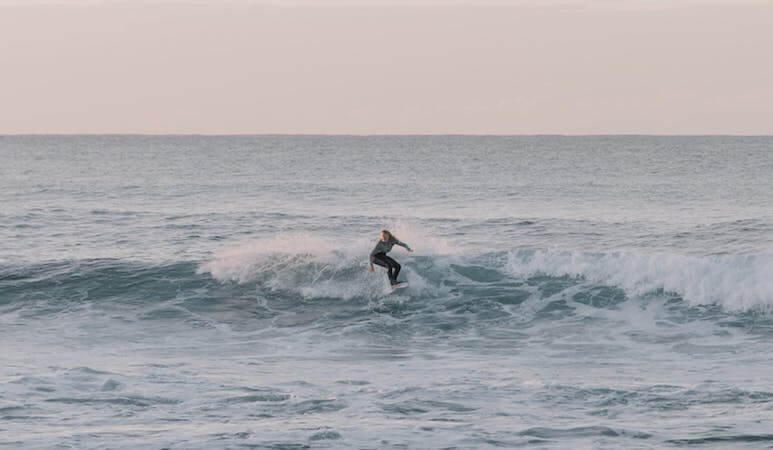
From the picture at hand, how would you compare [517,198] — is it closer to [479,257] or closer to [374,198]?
[374,198]

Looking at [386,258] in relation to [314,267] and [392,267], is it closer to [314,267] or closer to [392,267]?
[392,267]

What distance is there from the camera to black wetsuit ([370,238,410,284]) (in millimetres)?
25234

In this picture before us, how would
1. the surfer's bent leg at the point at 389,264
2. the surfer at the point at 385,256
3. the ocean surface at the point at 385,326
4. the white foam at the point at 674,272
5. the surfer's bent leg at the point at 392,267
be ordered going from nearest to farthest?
the ocean surface at the point at 385,326
the surfer at the point at 385,256
the white foam at the point at 674,272
the surfer's bent leg at the point at 389,264
the surfer's bent leg at the point at 392,267

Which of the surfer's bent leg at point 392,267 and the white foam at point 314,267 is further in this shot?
the white foam at point 314,267

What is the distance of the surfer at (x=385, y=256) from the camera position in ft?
82.0

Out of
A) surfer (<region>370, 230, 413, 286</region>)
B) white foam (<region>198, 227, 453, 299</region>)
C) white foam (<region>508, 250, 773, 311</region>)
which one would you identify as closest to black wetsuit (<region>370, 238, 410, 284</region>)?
surfer (<region>370, 230, 413, 286</region>)

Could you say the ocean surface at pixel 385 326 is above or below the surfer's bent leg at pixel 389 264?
below

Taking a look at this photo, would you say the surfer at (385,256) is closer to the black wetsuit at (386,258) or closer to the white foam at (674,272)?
the black wetsuit at (386,258)

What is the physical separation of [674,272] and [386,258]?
298 inches

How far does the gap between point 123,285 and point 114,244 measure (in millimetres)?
8247

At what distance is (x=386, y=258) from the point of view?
2583 centimetres

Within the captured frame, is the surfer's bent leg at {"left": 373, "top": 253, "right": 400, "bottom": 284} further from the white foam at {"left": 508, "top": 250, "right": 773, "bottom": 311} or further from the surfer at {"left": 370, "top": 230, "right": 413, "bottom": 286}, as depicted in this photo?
the white foam at {"left": 508, "top": 250, "right": 773, "bottom": 311}

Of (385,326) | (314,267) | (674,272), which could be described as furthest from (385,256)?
(674,272)

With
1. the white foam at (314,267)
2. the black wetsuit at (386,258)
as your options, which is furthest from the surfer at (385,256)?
the white foam at (314,267)
